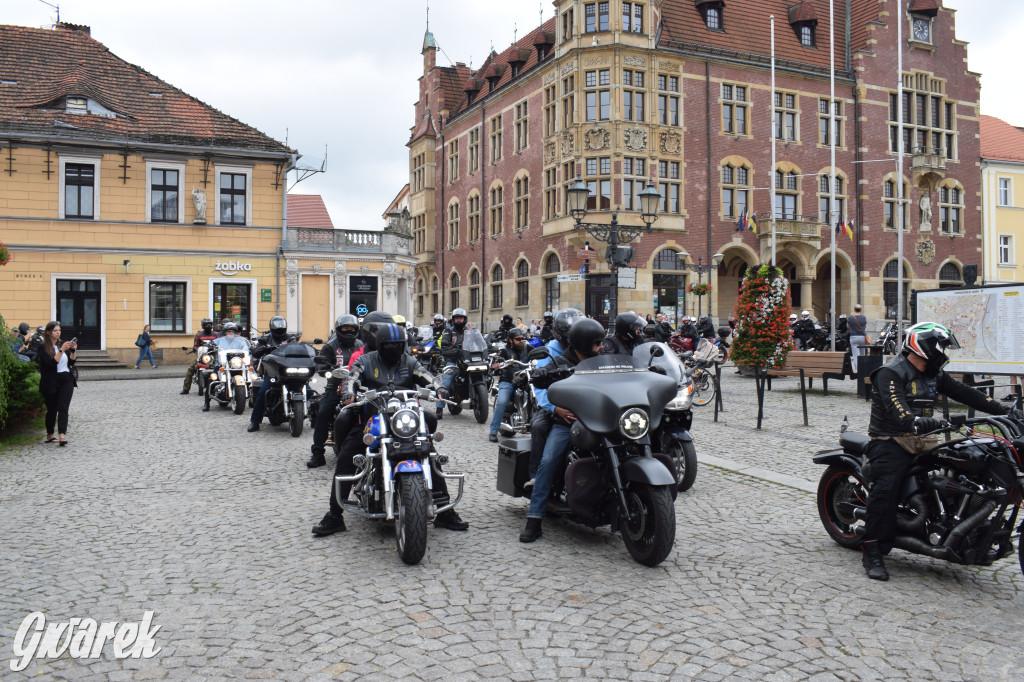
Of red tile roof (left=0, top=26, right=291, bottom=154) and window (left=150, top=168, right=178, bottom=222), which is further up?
red tile roof (left=0, top=26, right=291, bottom=154)

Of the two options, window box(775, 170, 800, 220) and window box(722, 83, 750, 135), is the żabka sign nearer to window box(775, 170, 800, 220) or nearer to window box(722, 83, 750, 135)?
window box(722, 83, 750, 135)

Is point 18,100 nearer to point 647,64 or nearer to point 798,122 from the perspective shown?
point 647,64

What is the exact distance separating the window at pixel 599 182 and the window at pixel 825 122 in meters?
13.0

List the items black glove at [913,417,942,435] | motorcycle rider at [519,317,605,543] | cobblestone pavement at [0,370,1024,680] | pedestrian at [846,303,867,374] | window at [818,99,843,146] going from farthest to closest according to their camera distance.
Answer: window at [818,99,843,146] → pedestrian at [846,303,867,374] → motorcycle rider at [519,317,605,543] → black glove at [913,417,942,435] → cobblestone pavement at [0,370,1024,680]

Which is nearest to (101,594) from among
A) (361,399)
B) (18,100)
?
(361,399)

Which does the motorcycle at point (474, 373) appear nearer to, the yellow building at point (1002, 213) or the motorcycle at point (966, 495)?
the motorcycle at point (966, 495)

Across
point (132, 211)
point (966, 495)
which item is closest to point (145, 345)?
point (132, 211)

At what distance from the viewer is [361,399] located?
20.1 feet

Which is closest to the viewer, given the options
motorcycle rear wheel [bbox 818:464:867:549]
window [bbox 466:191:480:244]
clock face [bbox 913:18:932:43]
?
motorcycle rear wheel [bbox 818:464:867:549]

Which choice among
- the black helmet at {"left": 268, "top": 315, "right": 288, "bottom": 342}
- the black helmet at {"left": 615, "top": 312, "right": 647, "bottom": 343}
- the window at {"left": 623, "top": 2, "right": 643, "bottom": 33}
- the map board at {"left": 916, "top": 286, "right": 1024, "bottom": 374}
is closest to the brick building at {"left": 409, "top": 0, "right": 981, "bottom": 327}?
the window at {"left": 623, "top": 2, "right": 643, "bottom": 33}

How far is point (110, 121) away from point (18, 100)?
3.12 meters

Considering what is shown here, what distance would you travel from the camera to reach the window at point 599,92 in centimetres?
3748

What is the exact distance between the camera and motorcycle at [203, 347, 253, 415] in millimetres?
14648

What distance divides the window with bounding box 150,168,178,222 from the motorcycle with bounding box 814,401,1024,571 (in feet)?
99.6
